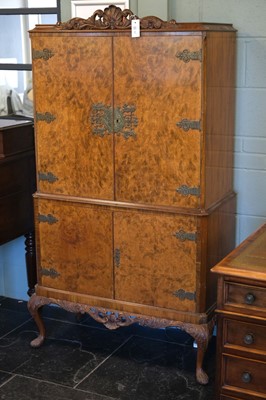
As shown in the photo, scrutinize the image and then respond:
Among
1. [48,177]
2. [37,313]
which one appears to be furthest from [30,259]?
[48,177]

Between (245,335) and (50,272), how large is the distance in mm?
1203

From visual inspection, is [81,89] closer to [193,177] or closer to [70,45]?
[70,45]

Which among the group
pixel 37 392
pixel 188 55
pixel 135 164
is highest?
pixel 188 55

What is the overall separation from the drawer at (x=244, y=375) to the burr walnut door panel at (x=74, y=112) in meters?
1.01

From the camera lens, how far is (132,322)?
3326 mm

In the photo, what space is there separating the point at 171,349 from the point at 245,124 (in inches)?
51.0

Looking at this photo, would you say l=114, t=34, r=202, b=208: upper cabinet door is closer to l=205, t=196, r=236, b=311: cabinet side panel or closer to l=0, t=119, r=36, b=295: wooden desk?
l=205, t=196, r=236, b=311: cabinet side panel

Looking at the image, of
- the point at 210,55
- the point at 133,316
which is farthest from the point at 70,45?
the point at 133,316

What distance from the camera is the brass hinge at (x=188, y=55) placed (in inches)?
115

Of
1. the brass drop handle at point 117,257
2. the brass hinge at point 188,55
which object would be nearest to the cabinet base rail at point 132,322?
the brass drop handle at point 117,257

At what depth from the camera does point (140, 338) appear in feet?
12.5

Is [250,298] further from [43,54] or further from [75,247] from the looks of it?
[43,54]

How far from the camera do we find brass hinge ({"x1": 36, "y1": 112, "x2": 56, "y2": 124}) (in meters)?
3.32

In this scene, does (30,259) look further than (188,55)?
Yes
